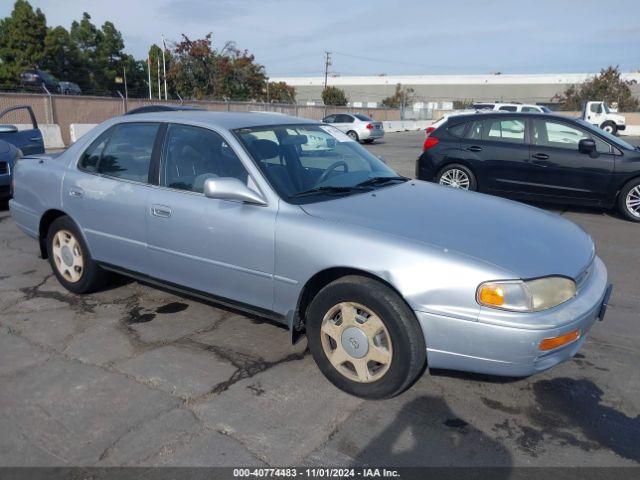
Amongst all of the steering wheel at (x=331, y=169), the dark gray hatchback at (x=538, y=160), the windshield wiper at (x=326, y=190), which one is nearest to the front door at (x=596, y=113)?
the dark gray hatchback at (x=538, y=160)

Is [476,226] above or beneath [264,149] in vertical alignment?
beneath

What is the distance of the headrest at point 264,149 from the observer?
3582mm

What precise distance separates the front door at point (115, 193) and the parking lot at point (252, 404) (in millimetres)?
542

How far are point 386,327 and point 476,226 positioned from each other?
847 millimetres

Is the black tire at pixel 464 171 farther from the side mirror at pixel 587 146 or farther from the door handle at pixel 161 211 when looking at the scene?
the door handle at pixel 161 211

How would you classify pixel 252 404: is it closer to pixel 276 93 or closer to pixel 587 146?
pixel 587 146

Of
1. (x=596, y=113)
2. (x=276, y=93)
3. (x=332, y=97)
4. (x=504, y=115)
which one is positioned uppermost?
(x=276, y=93)

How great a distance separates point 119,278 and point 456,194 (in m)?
3.15

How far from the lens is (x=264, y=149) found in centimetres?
367

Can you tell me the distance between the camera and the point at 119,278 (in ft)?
16.4

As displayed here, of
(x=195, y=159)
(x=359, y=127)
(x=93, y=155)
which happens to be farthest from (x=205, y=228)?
(x=359, y=127)

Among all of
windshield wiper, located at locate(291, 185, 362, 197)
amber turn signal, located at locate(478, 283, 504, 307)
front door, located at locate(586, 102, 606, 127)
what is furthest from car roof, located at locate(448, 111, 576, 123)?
front door, located at locate(586, 102, 606, 127)

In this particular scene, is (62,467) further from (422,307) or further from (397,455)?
(422,307)

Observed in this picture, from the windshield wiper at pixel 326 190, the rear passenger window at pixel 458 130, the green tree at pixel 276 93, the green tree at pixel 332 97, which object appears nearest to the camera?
the windshield wiper at pixel 326 190
